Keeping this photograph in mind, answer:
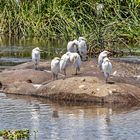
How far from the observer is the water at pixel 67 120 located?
1349cm

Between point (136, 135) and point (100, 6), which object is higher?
point (100, 6)

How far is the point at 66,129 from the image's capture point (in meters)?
14.0

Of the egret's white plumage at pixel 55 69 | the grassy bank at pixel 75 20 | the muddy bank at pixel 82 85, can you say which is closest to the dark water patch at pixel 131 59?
the grassy bank at pixel 75 20

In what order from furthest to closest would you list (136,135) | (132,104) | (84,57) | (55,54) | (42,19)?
(42,19)
(55,54)
(84,57)
(132,104)
(136,135)

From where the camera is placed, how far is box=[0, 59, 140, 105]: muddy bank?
17.0 m

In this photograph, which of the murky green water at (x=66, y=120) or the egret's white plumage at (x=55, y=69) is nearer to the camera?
the murky green water at (x=66, y=120)

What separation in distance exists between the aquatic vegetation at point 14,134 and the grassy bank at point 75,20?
41.0 ft

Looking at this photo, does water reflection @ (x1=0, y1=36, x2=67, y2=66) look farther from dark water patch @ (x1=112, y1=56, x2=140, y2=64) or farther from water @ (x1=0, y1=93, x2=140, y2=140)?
water @ (x1=0, y1=93, x2=140, y2=140)

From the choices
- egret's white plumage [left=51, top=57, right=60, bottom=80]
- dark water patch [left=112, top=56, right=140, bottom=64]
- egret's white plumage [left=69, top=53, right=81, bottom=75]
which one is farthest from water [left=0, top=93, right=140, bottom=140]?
dark water patch [left=112, top=56, right=140, bottom=64]

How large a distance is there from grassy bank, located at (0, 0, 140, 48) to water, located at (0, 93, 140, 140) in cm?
903

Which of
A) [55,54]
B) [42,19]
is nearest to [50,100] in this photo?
[55,54]

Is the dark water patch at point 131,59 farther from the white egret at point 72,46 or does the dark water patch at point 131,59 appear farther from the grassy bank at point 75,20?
the white egret at point 72,46

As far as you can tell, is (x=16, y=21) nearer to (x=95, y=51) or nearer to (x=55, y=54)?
(x=55, y=54)

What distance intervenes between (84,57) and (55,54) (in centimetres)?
417
